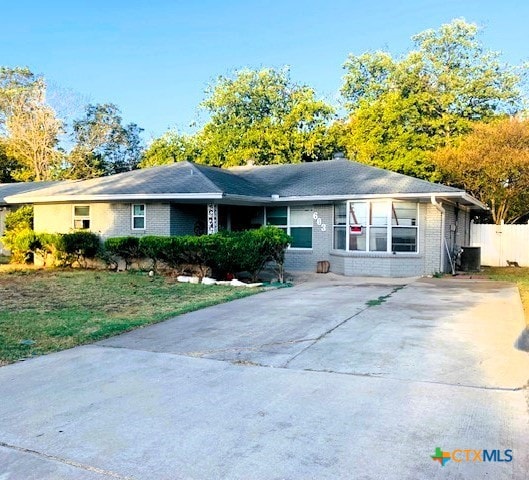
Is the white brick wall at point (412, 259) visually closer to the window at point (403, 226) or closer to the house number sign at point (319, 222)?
the window at point (403, 226)

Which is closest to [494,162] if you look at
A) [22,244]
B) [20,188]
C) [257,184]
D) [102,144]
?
[257,184]

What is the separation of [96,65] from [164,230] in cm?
1924

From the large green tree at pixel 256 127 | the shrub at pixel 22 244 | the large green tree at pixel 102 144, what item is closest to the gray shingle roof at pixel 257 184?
the shrub at pixel 22 244

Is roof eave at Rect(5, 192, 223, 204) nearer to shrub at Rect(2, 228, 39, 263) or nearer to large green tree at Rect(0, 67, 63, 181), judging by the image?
shrub at Rect(2, 228, 39, 263)

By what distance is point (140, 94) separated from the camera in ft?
113

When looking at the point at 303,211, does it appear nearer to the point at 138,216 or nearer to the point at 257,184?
the point at 257,184

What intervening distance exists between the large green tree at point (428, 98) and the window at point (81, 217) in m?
16.4

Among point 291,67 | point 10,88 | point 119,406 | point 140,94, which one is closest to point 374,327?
point 119,406

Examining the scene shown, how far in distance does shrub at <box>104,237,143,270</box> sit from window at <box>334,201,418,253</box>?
6.71 metres

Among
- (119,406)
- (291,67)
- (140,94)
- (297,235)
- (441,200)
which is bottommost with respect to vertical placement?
(119,406)

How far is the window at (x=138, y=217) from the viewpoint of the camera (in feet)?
52.6

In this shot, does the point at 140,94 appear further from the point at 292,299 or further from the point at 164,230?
the point at 292,299

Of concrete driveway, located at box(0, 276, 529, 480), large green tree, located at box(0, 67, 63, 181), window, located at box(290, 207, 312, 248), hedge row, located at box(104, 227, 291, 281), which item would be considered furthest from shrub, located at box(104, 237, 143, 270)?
large green tree, located at box(0, 67, 63, 181)

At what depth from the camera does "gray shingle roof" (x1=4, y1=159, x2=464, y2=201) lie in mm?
14844
